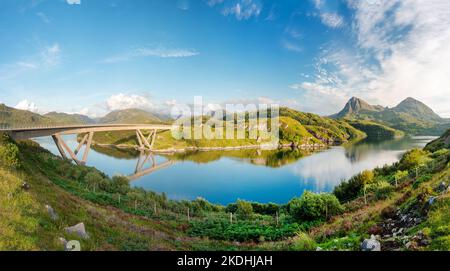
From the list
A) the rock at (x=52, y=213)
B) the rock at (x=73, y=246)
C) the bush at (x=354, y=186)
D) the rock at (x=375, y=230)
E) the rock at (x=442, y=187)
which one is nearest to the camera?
the rock at (x=73, y=246)

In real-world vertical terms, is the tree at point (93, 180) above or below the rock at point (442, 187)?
below

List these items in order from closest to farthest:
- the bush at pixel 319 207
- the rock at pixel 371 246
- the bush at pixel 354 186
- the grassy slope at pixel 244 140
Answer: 1. the rock at pixel 371 246
2. the bush at pixel 319 207
3. the bush at pixel 354 186
4. the grassy slope at pixel 244 140

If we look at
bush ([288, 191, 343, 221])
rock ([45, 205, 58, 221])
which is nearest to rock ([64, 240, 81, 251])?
rock ([45, 205, 58, 221])

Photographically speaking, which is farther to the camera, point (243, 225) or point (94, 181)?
point (94, 181)

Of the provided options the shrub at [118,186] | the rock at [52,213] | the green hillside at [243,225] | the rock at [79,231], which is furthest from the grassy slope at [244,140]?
the rock at [79,231]

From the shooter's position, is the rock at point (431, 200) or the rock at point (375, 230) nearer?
the rock at point (431, 200)

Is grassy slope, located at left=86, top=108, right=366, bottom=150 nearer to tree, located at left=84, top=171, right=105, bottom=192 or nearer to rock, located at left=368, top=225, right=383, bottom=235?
tree, located at left=84, top=171, right=105, bottom=192

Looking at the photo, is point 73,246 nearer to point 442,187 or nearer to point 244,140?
point 442,187

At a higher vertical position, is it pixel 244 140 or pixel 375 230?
pixel 244 140

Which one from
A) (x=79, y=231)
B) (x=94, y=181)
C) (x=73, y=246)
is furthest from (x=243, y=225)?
(x=94, y=181)

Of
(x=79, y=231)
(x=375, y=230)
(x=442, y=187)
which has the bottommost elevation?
(x=375, y=230)

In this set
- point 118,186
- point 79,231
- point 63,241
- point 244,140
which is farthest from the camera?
point 244,140

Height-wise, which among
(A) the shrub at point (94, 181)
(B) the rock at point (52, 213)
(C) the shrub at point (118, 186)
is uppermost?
(B) the rock at point (52, 213)

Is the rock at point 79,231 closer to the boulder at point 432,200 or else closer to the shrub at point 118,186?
the boulder at point 432,200
